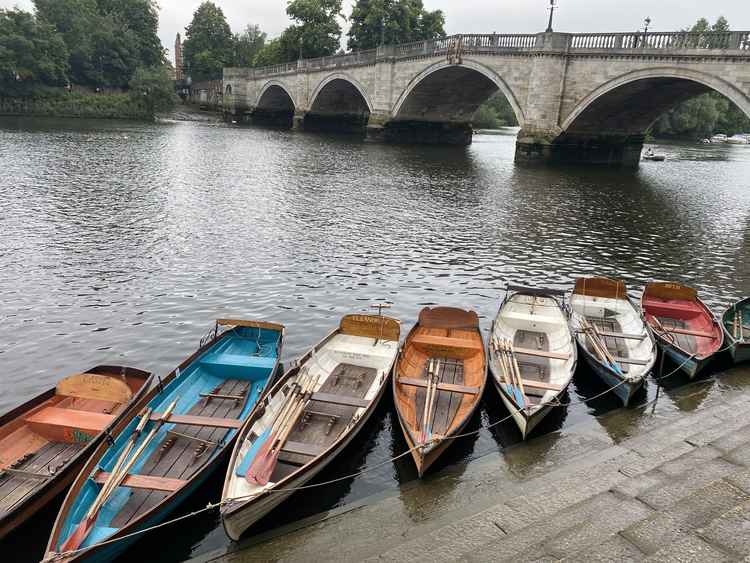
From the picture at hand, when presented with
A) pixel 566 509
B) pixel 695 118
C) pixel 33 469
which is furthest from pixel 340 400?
pixel 695 118

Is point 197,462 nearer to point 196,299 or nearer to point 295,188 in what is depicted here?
point 196,299

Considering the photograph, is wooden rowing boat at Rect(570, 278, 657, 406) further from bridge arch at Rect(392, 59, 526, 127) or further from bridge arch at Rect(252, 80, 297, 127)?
bridge arch at Rect(252, 80, 297, 127)

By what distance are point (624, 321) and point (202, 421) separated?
967cm

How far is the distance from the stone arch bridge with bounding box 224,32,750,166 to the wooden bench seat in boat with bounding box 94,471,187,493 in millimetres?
33431

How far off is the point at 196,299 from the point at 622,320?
35.0ft

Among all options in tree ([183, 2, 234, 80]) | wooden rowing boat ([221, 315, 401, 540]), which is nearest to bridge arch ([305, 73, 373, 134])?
tree ([183, 2, 234, 80])

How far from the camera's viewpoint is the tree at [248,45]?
123 m

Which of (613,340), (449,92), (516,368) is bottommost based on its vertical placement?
(613,340)

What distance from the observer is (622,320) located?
13.1m

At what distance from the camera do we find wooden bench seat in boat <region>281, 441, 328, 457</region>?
25.6ft

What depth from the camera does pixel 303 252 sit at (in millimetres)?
19422

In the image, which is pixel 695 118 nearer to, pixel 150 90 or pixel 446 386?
pixel 150 90

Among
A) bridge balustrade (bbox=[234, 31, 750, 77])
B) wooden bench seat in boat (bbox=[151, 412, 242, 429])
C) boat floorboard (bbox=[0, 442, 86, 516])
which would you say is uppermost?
bridge balustrade (bbox=[234, 31, 750, 77])

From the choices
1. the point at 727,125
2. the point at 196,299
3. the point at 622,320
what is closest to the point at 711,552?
the point at 622,320
